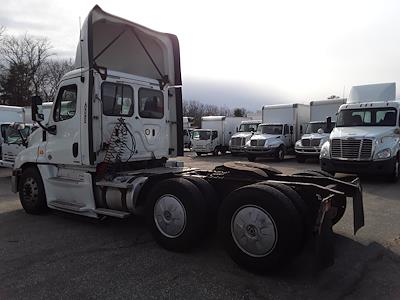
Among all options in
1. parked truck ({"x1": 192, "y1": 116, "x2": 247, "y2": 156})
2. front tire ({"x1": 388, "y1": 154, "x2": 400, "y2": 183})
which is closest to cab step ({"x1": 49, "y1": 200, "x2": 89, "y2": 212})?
front tire ({"x1": 388, "y1": 154, "x2": 400, "y2": 183})

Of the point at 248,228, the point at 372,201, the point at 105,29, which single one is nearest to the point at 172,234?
the point at 248,228

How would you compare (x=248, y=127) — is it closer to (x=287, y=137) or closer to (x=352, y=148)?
(x=287, y=137)

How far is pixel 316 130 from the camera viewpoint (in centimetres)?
2159

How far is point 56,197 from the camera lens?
737cm

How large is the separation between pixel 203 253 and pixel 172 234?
1.68 ft

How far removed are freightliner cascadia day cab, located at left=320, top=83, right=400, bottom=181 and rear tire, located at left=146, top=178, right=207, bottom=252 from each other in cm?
871

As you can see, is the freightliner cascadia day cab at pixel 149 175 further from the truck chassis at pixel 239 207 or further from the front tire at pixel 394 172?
the front tire at pixel 394 172

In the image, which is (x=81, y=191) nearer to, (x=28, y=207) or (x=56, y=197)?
(x=56, y=197)

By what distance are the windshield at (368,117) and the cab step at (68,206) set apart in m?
10.4

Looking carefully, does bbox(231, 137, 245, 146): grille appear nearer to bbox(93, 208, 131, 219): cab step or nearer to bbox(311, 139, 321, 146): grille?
bbox(311, 139, 321, 146): grille

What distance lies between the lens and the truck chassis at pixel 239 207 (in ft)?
14.4

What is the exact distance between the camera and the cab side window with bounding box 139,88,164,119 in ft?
24.5

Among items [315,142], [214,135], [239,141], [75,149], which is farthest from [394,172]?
[214,135]


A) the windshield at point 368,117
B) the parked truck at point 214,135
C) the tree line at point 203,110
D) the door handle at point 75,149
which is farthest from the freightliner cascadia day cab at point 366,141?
the tree line at point 203,110
